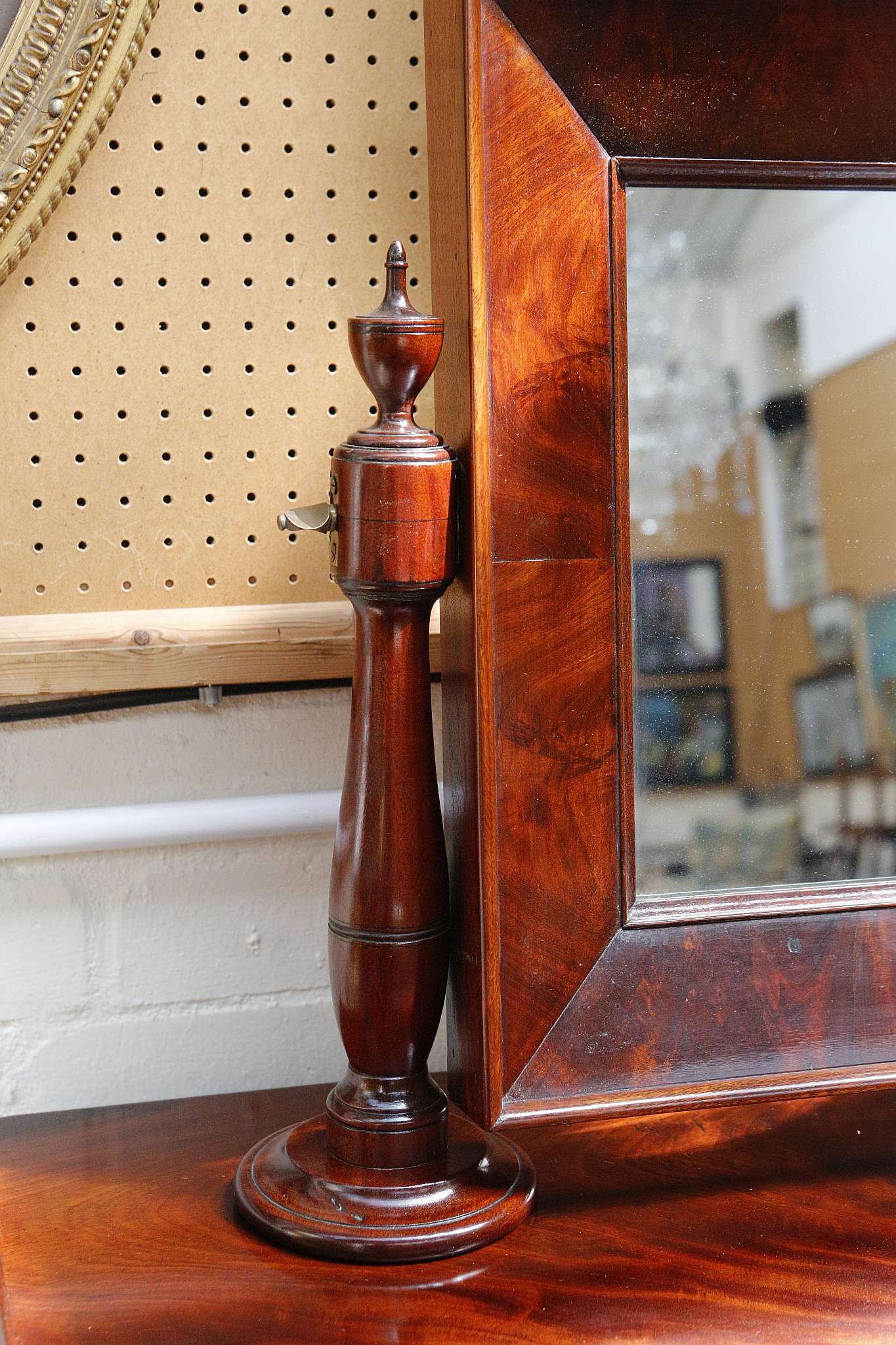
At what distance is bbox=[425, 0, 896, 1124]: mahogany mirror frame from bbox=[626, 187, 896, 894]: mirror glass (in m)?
0.02

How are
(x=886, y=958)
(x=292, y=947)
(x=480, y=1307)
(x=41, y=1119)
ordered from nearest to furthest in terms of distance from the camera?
(x=480, y=1307)
(x=886, y=958)
(x=41, y=1119)
(x=292, y=947)

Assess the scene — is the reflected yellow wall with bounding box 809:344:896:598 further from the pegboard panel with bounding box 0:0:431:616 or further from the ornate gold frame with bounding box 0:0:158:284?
the ornate gold frame with bounding box 0:0:158:284

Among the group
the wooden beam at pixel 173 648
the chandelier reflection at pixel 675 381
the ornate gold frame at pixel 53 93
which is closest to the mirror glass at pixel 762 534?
the chandelier reflection at pixel 675 381

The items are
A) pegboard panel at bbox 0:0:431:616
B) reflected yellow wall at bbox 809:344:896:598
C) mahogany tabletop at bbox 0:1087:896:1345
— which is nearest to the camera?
mahogany tabletop at bbox 0:1087:896:1345

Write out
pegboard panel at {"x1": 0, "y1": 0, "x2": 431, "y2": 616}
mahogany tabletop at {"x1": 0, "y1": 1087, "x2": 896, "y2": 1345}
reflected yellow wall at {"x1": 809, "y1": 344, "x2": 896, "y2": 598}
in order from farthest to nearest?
pegboard panel at {"x1": 0, "y1": 0, "x2": 431, "y2": 616} < reflected yellow wall at {"x1": 809, "y1": 344, "x2": 896, "y2": 598} < mahogany tabletop at {"x1": 0, "y1": 1087, "x2": 896, "y2": 1345}

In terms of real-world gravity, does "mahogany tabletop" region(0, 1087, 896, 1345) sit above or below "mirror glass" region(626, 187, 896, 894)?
below

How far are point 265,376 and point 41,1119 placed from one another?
531mm

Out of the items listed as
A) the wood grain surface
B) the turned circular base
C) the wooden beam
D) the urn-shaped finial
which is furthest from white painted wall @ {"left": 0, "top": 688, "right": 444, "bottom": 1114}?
the wood grain surface

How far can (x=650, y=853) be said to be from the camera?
681 mm

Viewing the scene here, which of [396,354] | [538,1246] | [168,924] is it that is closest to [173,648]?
[168,924]

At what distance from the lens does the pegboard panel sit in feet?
2.76

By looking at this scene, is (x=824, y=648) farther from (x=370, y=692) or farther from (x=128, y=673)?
(x=128, y=673)

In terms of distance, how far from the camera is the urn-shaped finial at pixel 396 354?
0.63 meters

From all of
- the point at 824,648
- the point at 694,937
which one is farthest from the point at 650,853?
the point at 824,648
